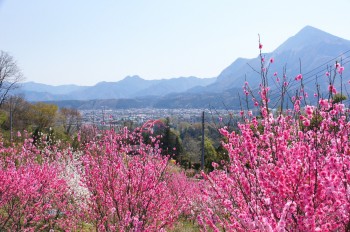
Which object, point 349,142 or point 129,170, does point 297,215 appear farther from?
point 129,170

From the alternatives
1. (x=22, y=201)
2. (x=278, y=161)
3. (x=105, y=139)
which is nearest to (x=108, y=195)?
Result: (x=105, y=139)

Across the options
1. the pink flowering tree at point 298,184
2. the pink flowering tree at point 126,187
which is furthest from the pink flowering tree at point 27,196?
the pink flowering tree at point 298,184

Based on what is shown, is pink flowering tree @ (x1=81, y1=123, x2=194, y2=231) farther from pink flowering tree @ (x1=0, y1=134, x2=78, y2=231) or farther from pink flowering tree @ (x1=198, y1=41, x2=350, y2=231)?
pink flowering tree @ (x1=198, y1=41, x2=350, y2=231)

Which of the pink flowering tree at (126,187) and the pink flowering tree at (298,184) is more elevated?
the pink flowering tree at (298,184)

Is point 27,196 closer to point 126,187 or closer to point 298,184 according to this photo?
point 126,187

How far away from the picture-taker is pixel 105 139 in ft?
21.7

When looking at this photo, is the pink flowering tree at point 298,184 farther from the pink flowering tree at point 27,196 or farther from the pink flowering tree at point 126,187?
the pink flowering tree at point 27,196

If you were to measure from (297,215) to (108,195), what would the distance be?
13.1 feet

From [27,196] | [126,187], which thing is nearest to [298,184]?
[126,187]

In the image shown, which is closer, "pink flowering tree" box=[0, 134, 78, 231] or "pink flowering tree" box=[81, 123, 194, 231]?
"pink flowering tree" box=[81, 123, 194, 231]

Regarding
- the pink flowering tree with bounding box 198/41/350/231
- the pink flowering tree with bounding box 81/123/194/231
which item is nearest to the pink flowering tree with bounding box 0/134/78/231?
the pink flowering tree with bounding box 81/123/194/231

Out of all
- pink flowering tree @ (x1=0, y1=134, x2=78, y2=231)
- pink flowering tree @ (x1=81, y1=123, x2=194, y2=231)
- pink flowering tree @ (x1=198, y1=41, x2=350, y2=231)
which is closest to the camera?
pink flowering tree @ (x1=198, y1=41, x2=350, y2=231)

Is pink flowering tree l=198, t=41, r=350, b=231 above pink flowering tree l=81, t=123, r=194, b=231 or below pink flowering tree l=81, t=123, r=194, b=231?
above

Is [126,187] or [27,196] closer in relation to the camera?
[126,187]
